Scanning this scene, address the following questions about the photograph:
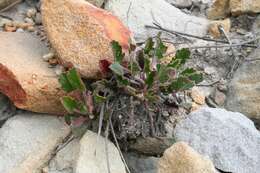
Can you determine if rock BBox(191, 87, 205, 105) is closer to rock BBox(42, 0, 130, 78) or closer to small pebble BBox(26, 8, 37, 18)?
rock BBox(42, 0, 130, 78)

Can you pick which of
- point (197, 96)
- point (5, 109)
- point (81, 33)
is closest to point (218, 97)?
point (197, 96)

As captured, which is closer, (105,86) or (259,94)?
(105,86)

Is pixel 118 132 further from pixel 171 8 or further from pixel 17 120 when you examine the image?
pixel 171 8

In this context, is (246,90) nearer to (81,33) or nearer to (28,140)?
(81,33)

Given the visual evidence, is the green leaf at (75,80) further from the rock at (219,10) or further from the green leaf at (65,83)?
the rock at (219,10)

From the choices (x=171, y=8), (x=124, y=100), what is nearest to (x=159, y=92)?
(x=124, y=100)

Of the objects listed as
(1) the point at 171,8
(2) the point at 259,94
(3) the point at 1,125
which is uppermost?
(1) the point at 171,8

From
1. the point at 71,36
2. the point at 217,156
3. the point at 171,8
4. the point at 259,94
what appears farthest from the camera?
the point at 171,8
